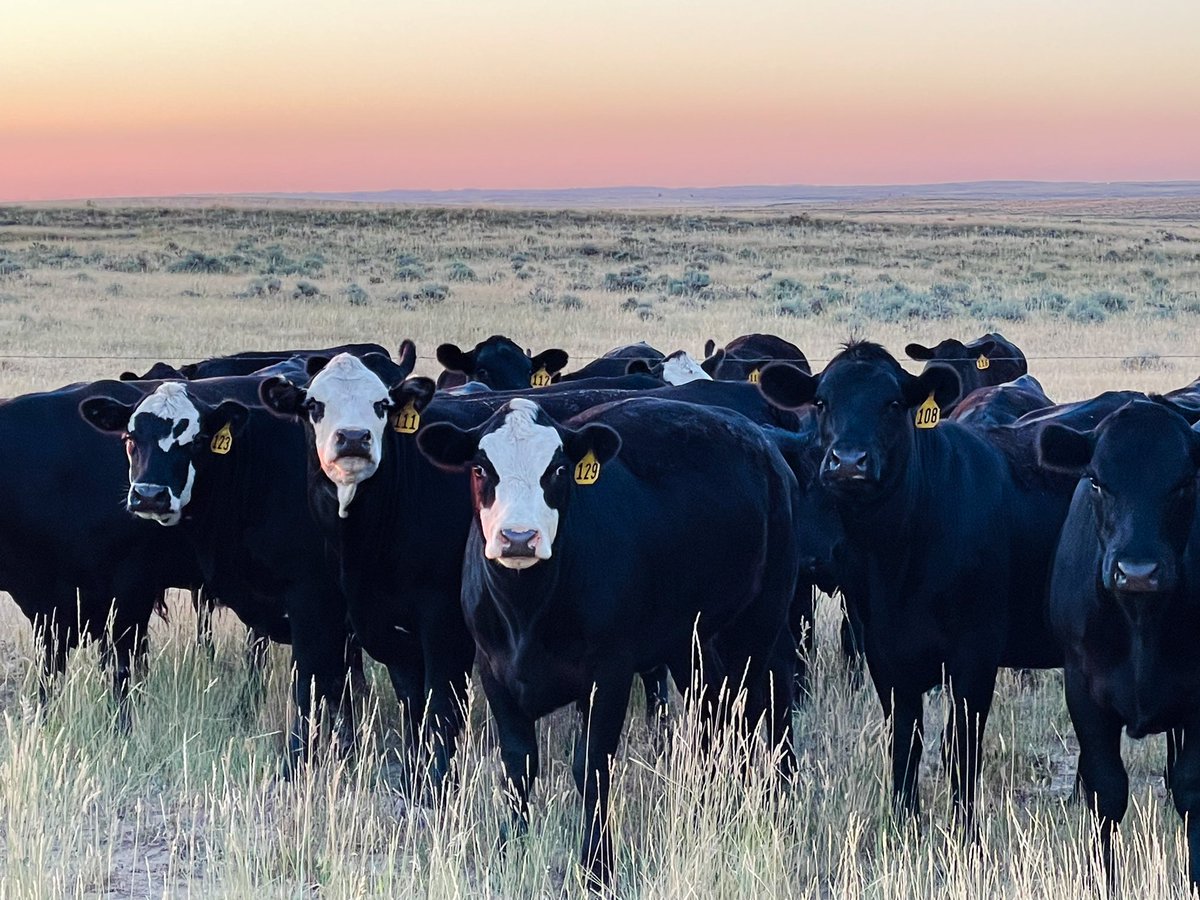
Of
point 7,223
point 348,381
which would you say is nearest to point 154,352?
point 348,381

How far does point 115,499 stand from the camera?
741cm

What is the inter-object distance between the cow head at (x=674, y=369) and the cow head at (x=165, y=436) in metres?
3.41

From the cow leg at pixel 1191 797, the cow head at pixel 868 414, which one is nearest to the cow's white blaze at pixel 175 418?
the cow head at pixel 868 414

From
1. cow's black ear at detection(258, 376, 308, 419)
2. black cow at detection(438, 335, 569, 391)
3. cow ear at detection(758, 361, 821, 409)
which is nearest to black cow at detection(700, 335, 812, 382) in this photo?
black cow at detection(438, 335, 569, 391)

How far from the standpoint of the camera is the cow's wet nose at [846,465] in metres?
5.77

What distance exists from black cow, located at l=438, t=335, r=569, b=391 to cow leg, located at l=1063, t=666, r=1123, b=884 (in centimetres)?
671

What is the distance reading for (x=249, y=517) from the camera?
23.2ft

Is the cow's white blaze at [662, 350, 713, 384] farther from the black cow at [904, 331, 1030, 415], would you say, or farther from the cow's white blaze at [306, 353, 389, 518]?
the cow's white blaze at [306, 353, 389, 518]

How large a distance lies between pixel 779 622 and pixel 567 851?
159 centimetres

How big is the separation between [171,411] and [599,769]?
9.21 ft

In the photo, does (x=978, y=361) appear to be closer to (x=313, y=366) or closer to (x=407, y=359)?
(x=407, y=359)

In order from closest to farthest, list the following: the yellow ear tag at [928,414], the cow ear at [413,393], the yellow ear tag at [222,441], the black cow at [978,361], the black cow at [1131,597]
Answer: the black cow at [1131,597], the yellow ear tag at [928,414], the cow ear at [413,393], the yellow ear tag at [222,441], the black cow at [978,361]

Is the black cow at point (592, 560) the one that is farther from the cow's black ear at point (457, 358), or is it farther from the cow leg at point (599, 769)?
the cow's black ear at point (457, 358)

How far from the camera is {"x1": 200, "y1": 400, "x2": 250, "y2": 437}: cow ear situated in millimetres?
7043
